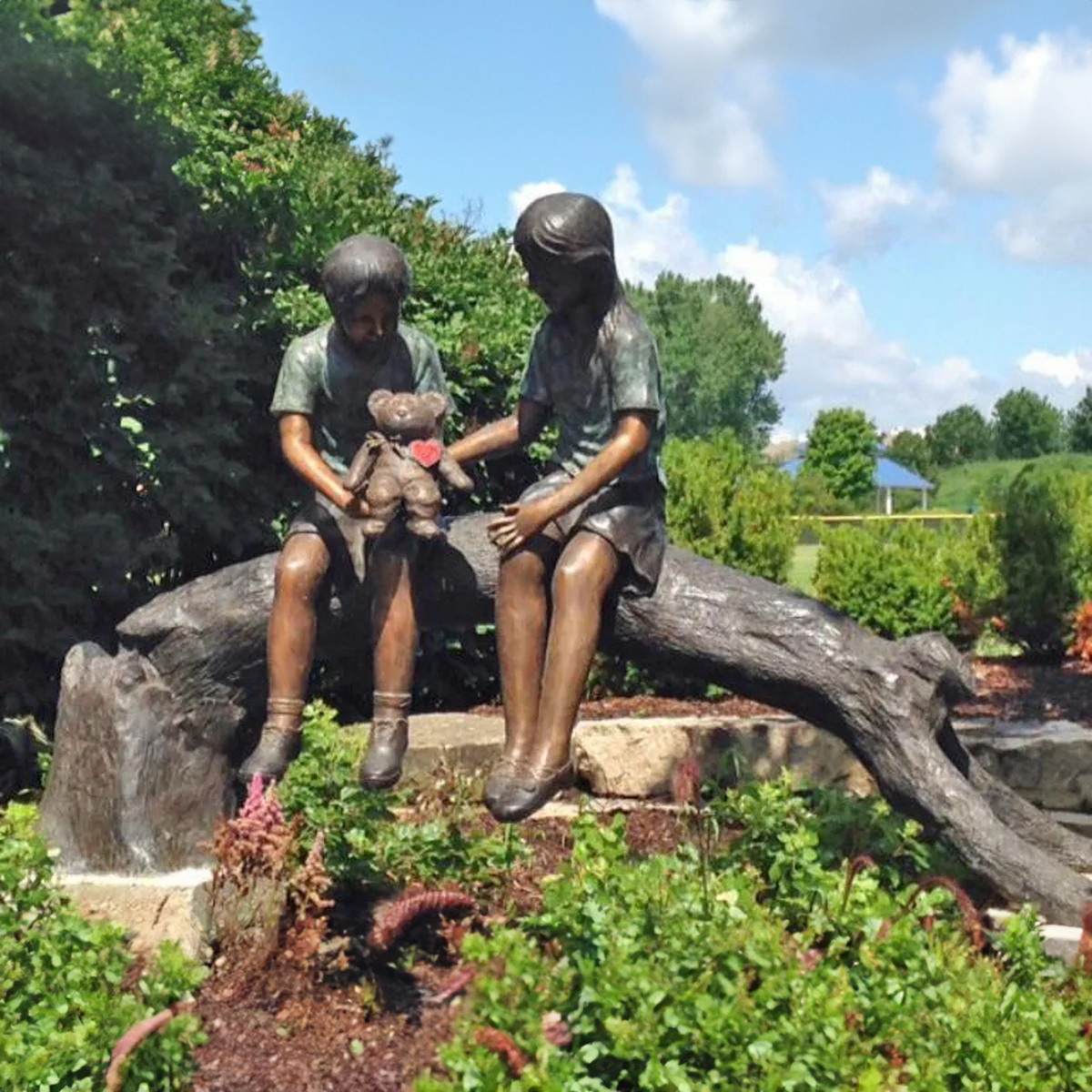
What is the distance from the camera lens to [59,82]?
20.1 ft

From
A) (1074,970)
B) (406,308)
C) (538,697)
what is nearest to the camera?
(1074,970)

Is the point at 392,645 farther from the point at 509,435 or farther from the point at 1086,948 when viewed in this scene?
the point at 1086,948

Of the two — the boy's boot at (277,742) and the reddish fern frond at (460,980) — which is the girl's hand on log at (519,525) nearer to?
the boy's boot at (277,742)

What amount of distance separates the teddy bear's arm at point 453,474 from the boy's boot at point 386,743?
0.58m

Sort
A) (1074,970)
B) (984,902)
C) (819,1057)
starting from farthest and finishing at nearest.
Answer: (984,902) < (1074,970) < (819,1057)

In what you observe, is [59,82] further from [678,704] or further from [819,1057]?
[819,1057]

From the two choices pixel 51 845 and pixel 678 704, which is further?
pixel 678 704

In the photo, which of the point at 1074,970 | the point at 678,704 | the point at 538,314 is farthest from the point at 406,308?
the point at 1074,970

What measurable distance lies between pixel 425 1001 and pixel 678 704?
15.2 feet

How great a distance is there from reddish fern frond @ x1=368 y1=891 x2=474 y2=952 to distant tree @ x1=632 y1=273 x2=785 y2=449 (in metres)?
50.1

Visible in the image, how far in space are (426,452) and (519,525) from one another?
32 centimetres

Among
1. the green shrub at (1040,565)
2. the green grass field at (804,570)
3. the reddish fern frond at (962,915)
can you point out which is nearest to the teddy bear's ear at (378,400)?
the reddish fern frond at (962,915)

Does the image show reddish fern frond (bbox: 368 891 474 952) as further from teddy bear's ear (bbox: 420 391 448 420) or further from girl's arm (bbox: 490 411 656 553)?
teddy bear's ear (bbox: 420 391 448 420)

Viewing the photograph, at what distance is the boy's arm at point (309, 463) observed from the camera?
3766mm
